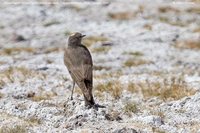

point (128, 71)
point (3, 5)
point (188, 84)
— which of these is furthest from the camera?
point (3, 5)

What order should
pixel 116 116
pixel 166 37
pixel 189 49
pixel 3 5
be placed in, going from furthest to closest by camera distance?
pixel 3 5
pixel 166 37
pixel 189 49
pixel 116 116

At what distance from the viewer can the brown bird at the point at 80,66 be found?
49.8 ft

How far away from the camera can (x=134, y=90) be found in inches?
784

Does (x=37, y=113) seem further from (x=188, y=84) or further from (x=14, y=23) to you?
(x=14, y=23)

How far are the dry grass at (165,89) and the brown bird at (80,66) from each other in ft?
10.6

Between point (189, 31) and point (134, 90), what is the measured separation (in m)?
20.7

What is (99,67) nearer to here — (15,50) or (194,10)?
(15,50)

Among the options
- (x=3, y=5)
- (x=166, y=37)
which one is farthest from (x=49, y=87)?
(x=3, y=5)

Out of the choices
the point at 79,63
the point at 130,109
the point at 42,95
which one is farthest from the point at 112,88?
the point at 79,63

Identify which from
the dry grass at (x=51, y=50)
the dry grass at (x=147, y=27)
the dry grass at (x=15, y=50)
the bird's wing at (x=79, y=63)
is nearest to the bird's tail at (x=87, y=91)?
the bird's wing at (x=79, y=63)

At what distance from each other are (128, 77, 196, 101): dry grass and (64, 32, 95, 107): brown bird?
3.24 meters

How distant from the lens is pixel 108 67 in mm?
29094

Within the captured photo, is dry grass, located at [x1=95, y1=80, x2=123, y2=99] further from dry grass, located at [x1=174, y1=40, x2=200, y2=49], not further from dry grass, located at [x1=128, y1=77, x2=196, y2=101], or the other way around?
dry grass, located at [x1=174, y1=40, x2=200, y2=49]

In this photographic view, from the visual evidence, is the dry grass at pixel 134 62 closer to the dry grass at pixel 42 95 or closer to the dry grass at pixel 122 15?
the dry grass at pixel 42 95
